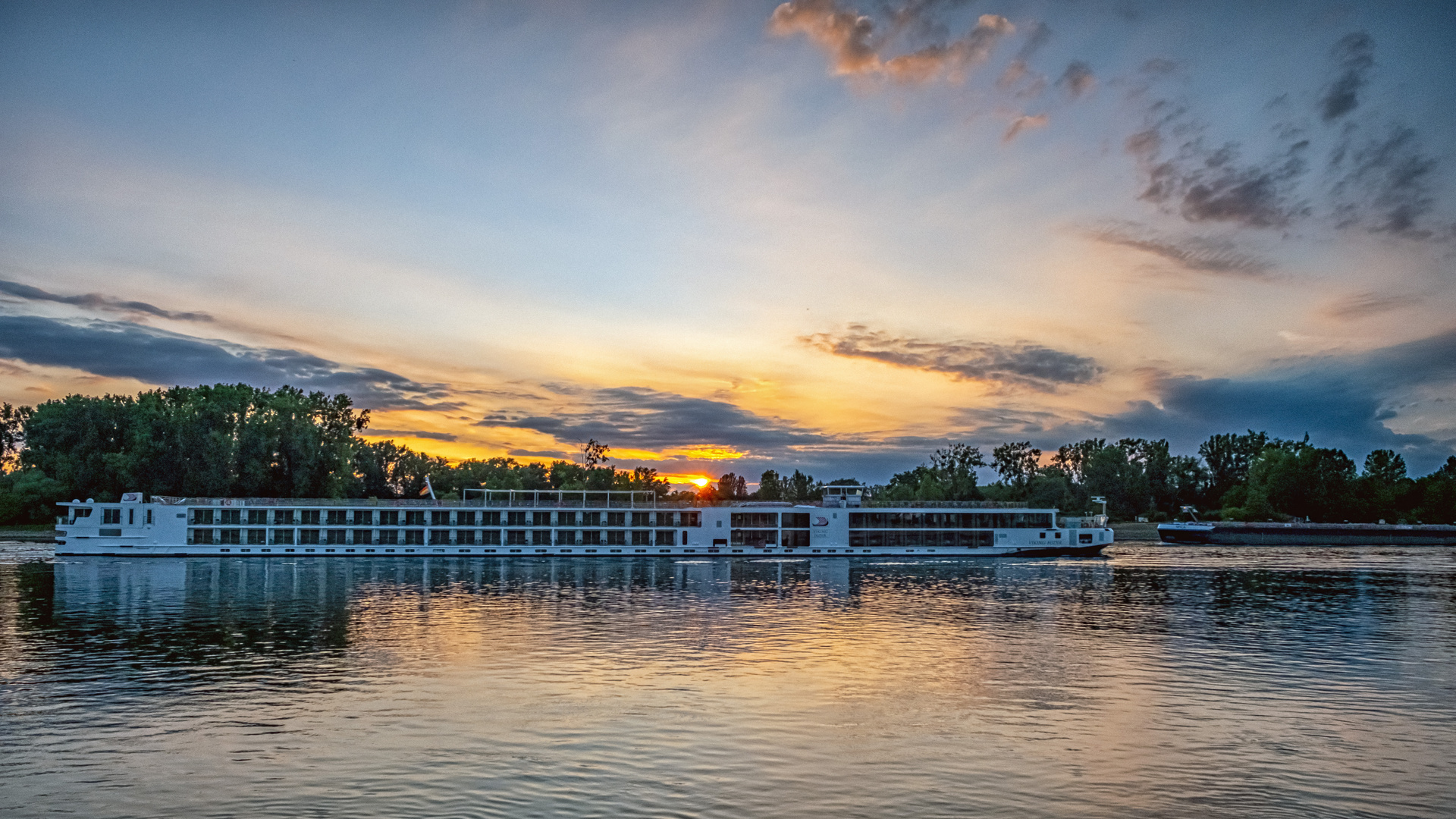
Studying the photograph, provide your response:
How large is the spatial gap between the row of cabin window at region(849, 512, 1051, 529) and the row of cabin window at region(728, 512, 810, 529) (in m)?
5.87

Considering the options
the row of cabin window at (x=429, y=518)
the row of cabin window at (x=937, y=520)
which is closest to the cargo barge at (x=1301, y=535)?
the row of cabin window at (x=937, y=520)

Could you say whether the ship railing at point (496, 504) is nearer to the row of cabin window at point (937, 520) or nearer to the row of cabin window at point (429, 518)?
the row of cabin window at point (429, 518)

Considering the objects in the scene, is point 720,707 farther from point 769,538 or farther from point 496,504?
point 496,504

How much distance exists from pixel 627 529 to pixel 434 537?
76.1ft

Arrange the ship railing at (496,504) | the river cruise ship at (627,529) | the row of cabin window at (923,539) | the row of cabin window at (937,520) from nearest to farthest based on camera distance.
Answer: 1. the ship railing at (496,504)
2. the river cruise ship at (627,529)
3. the row of cabin window at (937,520)
4. the row of cabin window at (923,539)

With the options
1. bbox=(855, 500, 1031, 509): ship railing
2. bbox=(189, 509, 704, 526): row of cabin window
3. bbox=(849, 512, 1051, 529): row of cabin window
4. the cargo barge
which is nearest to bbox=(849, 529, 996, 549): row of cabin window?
bbox=(849, 512, 1051, 529): row of cabin window

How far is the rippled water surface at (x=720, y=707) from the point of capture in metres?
23.3

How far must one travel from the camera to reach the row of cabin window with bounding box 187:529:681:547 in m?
112

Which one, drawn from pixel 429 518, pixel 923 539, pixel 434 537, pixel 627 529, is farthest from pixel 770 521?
pixel 429 518

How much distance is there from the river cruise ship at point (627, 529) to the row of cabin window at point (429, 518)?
13 cm

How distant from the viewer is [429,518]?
116m

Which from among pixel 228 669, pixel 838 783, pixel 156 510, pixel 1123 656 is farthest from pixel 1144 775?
pixel 156 510

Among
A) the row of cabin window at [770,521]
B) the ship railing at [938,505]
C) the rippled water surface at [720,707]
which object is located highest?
the ship railing at [938,505]

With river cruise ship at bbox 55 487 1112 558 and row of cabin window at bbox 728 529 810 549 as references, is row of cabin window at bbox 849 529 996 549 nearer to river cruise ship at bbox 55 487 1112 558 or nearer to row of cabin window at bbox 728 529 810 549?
river cruise ship at bbox 55 487 1112 558
